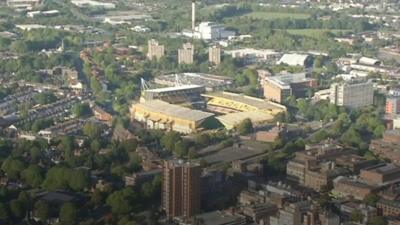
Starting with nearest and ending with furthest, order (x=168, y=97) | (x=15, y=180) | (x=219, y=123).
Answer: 1. (x=15, y=180)
2. (x=219, y=123)
3. (x=168, y=97)

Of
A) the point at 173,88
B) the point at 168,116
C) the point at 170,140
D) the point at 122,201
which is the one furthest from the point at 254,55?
the point at 122,201

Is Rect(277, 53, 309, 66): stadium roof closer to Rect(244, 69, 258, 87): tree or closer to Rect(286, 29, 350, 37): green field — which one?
Rect(244, 69, 258, 87): tree

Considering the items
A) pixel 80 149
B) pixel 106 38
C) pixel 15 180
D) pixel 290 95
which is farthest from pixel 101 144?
pixel 106 38

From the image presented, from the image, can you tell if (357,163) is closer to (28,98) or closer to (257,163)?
(257,163)

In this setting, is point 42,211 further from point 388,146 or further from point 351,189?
point 388,146

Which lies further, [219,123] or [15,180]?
[219,123]

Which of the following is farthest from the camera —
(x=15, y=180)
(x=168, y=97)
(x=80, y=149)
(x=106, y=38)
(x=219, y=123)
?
(x=106, y=38)
